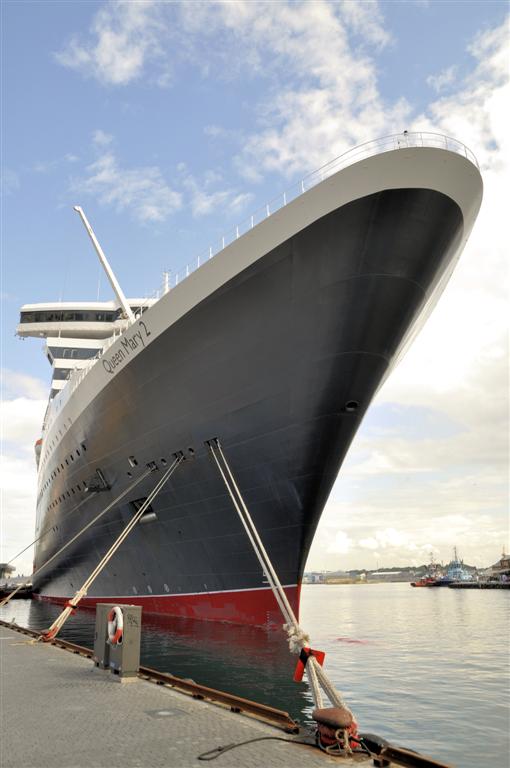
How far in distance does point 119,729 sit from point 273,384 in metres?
7.86

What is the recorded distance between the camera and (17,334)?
31656 millimetres

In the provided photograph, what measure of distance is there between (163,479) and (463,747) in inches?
349

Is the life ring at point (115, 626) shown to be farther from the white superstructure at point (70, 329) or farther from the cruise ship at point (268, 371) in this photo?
the white superstructure at point (70, 329)

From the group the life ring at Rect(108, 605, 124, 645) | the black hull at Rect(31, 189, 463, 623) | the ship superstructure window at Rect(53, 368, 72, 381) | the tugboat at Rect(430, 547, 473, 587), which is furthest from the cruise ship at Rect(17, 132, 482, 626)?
the tugboat at Rect(430, 547, 473, 587)

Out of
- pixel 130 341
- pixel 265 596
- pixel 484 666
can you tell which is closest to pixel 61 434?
pixel 130 341

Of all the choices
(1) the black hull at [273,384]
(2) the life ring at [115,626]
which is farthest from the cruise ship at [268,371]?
(2) the life ring at [115,626]

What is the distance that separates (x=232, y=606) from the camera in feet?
46.8

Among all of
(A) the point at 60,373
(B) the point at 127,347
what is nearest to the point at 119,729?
(B) the point at 127,347

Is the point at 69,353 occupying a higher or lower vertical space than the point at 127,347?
higher

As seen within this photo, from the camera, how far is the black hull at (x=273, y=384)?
35.3ft

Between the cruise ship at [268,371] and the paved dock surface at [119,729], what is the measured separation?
613 centimetres

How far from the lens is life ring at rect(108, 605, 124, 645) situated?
25.7 ft

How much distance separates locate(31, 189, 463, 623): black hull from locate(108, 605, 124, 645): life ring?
5346 millimetres

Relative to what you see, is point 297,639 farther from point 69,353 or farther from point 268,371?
point 69,353
